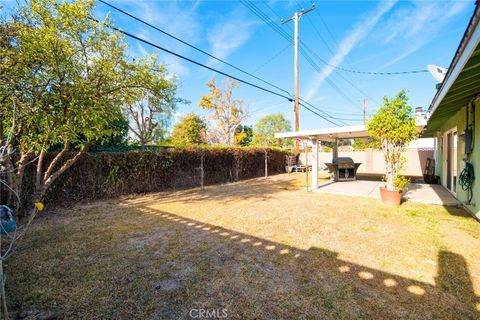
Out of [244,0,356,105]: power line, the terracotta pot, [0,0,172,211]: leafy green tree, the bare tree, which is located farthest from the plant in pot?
the bare tree

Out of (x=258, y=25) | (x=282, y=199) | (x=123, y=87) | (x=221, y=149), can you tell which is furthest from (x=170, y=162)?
(x=258, y=25)

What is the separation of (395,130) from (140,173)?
7.94 m

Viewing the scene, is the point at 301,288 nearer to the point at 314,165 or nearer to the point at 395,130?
the point at 395,130

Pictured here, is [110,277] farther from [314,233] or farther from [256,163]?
[256,163]

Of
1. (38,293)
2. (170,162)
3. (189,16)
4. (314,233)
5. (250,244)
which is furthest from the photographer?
(170,162)

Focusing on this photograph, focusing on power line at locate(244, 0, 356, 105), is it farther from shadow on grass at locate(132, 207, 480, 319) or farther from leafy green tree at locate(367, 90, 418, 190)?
shadow on grass at locate(132, 207, 480, 319)

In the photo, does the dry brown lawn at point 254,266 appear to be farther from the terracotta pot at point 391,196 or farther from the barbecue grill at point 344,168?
the barbecue grill at point 344,168

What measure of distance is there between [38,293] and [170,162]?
21.2 feet

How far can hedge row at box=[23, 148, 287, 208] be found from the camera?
6000 millimetres

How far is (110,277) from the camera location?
2.44 metres

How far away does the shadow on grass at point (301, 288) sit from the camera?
1.87 m

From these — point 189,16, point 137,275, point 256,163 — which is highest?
point 189,16

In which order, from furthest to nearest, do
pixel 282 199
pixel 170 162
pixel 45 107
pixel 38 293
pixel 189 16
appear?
pixel 170 162 < pixel 189 16 < pixel 282 199 < pixel 45 107 < pixel 38 293

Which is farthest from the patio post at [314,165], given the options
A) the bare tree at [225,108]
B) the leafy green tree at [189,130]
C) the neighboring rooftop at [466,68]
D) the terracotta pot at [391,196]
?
the leafy green tree at [189,130]
